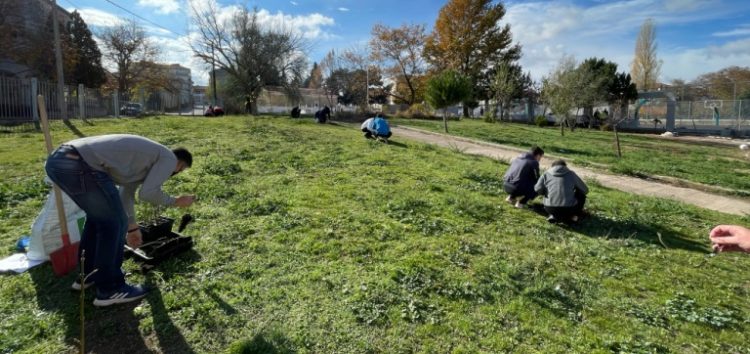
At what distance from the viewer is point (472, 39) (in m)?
44.9

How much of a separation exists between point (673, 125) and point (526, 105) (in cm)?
1361

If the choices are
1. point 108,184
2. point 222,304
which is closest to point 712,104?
point 222,304

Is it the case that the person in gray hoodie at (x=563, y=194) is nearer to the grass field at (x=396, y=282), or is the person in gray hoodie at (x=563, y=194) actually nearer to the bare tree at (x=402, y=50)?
the grass field at (x=396, y=282)

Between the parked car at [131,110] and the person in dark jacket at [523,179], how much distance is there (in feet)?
89.0

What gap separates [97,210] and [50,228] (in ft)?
3.95

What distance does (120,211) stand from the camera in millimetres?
3271

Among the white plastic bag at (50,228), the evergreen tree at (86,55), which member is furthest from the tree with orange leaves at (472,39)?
the white plastic bag at (50,228)

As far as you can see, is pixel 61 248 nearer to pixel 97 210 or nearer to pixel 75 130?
pixel 97 210

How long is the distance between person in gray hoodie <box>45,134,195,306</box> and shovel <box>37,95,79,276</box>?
0.42 meters

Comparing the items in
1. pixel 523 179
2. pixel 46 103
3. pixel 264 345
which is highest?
pixel 46 103

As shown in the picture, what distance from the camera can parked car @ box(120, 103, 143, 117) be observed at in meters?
28.4

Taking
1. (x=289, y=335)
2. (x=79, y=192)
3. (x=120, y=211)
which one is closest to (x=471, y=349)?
(x=289, y=335)

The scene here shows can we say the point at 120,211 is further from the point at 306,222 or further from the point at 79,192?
the point at 306,222

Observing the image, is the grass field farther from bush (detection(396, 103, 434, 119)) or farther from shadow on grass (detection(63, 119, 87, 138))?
bush (detection(396, 103, 434, 119))
